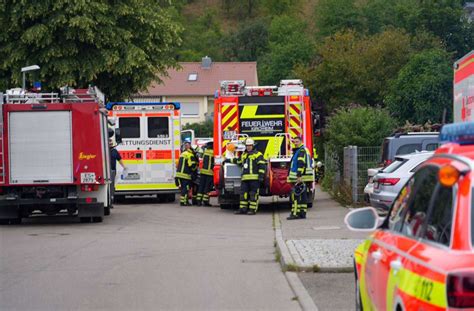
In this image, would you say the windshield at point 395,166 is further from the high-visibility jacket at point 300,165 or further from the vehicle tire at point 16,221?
the vehicle tire at point 16,221

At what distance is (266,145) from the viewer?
2392cm

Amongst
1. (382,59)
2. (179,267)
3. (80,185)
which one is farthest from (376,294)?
(382,59)

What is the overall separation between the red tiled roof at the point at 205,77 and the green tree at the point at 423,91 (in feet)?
157

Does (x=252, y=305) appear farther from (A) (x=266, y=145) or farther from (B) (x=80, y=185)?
(A) (x=266, y=145)

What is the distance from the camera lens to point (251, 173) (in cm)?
2192

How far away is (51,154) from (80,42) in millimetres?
14402

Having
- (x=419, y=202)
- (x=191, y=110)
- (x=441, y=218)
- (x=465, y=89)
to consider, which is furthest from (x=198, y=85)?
(x=441, y=218)

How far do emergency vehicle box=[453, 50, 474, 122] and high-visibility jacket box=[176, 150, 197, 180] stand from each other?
1296cm

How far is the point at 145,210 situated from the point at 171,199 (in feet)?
12.9

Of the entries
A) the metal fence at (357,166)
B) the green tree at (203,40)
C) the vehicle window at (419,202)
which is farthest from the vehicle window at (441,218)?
the green tree at (203,40)

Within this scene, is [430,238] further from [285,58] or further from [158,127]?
[285,58]

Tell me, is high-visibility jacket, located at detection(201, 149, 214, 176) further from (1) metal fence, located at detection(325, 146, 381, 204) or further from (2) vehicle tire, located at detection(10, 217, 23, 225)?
(2) vehicle tire, located at detection(10, 217, 23, 225)

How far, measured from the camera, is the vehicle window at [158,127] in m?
27.8

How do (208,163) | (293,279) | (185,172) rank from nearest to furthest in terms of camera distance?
(293,279), (208,163), (185,172)
